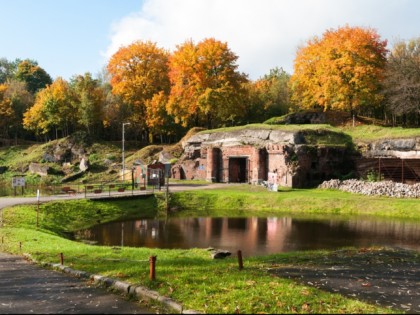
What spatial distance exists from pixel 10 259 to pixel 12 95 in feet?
215

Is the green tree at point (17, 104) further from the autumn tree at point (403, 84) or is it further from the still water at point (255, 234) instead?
the autumn tree at point (403, 84)

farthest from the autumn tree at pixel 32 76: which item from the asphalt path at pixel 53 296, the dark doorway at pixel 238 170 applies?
the asphalt path at pixel 53 296

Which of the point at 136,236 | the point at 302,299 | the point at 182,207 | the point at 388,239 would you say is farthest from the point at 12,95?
the point at 302,299

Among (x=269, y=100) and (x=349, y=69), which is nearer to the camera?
(x=349, y=69)

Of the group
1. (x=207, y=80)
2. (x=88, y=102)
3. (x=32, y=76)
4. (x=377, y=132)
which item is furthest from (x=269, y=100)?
(x=32, y=76)

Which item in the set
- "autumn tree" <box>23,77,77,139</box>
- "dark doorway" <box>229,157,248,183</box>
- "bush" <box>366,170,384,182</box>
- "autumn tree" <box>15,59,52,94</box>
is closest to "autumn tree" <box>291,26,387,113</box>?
"bush" <box>366,170,384,182</box>

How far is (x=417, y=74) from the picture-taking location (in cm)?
5103

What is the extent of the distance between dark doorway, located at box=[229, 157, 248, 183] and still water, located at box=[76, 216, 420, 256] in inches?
673

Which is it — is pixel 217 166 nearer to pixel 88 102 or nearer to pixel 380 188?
pixel 380 188

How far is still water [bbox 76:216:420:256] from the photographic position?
878 inches

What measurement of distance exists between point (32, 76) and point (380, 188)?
252 ft

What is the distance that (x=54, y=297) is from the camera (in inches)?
372

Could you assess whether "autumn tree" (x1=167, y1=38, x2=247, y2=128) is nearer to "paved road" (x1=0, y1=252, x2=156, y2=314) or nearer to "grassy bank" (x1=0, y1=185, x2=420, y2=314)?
"grassy bank" (x1=0, y1=185, x2=420, y2=314)

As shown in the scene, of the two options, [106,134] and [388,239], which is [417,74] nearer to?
[388,239]
